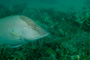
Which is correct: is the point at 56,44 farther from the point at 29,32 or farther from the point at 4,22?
the point at 4,22

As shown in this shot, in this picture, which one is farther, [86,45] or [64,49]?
[86,45]

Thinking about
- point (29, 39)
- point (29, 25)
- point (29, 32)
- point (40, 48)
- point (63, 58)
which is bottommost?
point (63, 58)

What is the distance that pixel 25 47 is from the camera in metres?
3.89

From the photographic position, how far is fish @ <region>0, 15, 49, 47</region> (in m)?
2.31

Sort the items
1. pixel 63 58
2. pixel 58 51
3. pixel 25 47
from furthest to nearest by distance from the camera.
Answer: pixel 25 47 → pixel 58 51 → pixel 63 58

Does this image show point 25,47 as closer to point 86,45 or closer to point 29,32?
point 29,32

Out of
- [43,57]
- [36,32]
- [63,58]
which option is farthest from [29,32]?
[63,58]

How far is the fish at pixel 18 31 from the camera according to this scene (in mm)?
2307

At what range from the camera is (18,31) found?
2314mm

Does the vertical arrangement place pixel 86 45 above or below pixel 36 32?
below

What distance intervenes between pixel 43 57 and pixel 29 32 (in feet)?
3.51

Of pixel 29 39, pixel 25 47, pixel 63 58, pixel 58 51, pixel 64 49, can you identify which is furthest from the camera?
pixel 25 47

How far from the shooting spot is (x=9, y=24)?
7.74ft

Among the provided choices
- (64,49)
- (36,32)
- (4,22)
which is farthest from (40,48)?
(4,22)
